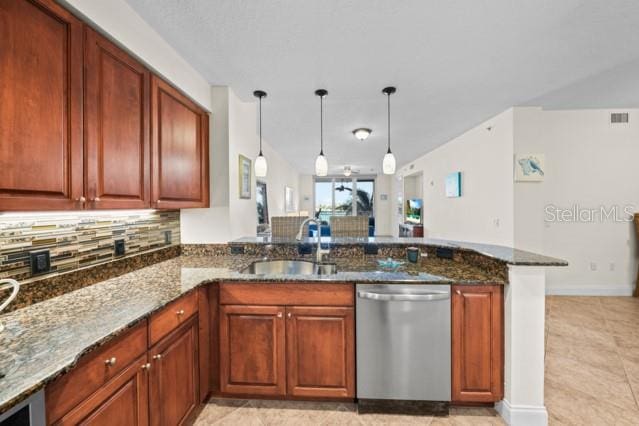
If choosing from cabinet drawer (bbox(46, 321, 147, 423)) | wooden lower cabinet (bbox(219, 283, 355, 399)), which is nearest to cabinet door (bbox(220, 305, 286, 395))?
wooden lower cabinet (bbox(219, 283, 355, 399))

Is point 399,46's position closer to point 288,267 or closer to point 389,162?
point 389,162

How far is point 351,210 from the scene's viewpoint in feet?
34.4

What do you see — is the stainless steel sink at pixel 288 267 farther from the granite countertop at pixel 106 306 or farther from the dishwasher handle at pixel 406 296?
the dishwasher handle at pixel 406 296

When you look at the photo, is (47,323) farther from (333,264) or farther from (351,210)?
(351,210)

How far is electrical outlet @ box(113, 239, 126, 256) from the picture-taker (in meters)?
1.81

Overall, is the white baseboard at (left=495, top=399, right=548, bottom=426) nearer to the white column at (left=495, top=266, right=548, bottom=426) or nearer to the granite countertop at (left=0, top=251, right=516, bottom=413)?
the white column at (left=495, top=266, right=548, bottom=426)

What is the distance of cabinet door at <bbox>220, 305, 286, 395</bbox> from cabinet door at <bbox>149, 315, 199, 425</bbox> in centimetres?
19

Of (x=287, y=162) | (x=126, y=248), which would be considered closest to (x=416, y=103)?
(x=126, y=248)

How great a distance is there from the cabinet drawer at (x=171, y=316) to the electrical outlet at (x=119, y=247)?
597 mm

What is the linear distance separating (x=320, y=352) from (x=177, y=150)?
5.64 ft

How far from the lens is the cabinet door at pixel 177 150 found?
5.97 ft

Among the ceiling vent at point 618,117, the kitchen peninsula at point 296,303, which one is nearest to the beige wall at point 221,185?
the kitchen peninsula at point 296,303

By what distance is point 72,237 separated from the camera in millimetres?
1512

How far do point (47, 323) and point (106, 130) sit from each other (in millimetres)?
894
